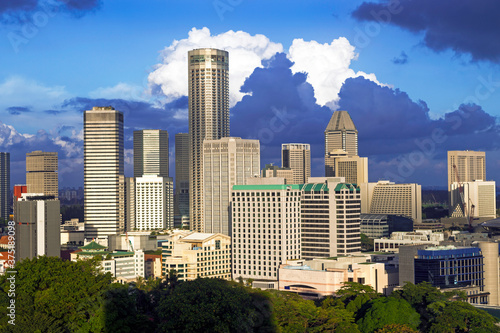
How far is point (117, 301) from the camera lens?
75.2 m

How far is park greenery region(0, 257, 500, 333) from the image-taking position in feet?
240

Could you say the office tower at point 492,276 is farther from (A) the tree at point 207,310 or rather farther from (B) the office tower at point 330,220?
(A) the tree at point 207,310

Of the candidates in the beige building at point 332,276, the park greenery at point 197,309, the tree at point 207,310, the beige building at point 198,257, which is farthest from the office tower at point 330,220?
the tree at point 207,310

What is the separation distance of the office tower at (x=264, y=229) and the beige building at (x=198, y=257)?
230 cm

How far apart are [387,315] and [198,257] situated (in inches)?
2604

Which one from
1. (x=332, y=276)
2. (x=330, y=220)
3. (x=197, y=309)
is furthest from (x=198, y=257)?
(x=197, y=309)

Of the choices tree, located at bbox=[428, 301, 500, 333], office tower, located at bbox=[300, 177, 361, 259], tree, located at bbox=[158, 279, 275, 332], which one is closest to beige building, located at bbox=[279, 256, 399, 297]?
office tower, located at bbox=[300, 177, 361, 259]

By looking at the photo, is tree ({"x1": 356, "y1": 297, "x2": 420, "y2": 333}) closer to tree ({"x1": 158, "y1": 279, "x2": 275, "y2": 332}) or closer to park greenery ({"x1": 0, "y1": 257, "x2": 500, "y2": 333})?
park greenery ({"x1": 0, "y1": 257, "x2": 500, "y2": 333})

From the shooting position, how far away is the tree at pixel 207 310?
72062mm

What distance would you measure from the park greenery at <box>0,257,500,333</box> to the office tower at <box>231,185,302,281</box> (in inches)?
2047

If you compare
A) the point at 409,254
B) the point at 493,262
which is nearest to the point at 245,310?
the point at 409,254

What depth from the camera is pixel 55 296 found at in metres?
77.7

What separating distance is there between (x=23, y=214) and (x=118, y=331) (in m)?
107

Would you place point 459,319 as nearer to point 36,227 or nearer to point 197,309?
point 197,309
